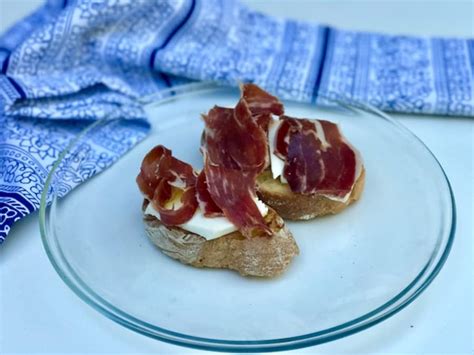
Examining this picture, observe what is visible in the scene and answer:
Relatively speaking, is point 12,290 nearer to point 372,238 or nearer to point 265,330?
point 265,330

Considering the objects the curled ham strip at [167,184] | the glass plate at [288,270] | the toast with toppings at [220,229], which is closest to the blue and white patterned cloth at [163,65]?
the glass plate at [288,270]

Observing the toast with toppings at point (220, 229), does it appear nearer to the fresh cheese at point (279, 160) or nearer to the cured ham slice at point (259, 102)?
the fresh cheese at point (279, 160)

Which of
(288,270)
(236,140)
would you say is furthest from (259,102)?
(288,270)

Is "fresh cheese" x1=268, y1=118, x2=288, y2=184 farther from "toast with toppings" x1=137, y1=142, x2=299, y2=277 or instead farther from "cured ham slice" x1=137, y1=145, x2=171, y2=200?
"cured ham slice" x1=137, y1=145, x2=171, y2=200

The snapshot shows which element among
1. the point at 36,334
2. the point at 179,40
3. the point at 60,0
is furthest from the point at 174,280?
the point at 60,0

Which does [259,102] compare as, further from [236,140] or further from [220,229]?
[220,229]
